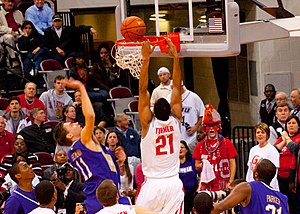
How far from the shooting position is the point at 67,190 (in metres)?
10.4

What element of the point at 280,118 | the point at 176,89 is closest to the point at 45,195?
the point at 176,89

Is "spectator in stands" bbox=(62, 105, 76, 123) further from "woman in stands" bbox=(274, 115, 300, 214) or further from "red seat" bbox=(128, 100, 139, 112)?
"woman in stands" bbox=(274, 115, 300, 214)

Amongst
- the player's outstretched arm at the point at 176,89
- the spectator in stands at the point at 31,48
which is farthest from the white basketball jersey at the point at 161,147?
the spectator in stands at the point at 31,48

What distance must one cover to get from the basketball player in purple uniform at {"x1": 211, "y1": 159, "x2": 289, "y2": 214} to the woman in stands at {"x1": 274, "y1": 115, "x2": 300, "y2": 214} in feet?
10.4

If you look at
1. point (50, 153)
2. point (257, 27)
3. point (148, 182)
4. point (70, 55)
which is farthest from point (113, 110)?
point (148, 182)

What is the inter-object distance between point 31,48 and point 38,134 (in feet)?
11.2

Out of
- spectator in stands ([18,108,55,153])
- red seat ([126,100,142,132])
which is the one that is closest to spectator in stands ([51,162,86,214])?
spectator in stands ([18,108,55,153])

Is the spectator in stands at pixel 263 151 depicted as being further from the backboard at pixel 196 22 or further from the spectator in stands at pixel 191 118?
the backboard at pixel 196 22

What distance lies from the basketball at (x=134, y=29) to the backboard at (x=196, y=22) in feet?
1.56

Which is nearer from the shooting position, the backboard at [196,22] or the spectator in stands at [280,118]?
the backboard at [196,22]

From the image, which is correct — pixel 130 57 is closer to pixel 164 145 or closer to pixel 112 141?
pixel 164 145

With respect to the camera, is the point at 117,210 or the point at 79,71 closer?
the point at 117,210

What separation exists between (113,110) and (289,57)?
127 inches

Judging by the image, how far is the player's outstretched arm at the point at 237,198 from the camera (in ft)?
24.6
